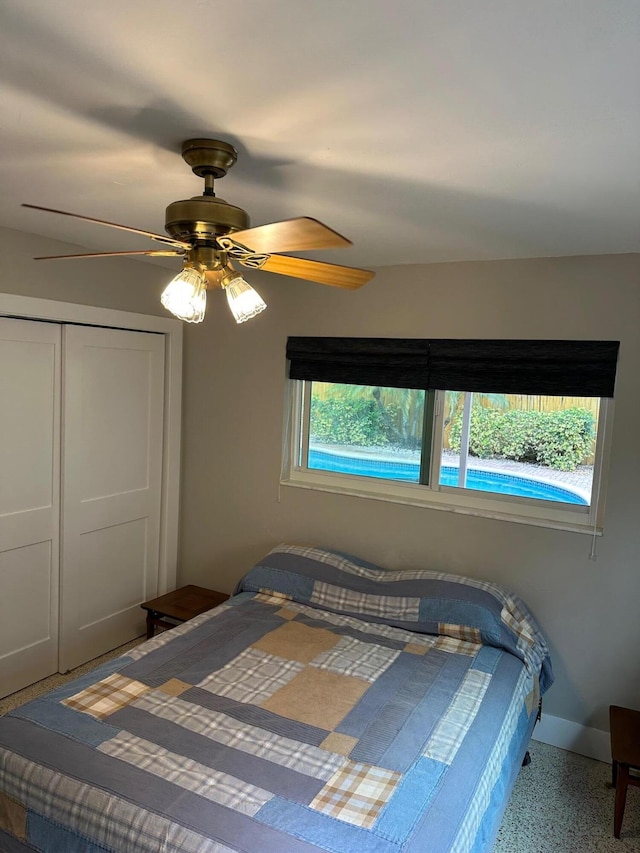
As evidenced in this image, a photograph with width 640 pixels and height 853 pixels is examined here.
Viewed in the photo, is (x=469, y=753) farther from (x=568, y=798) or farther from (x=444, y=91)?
(x=444, y=91)

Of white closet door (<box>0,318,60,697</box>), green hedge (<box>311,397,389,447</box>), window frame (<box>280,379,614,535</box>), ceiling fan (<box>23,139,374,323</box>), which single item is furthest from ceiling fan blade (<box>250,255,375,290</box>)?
white closet door (<box>0,318,60,697</box>)

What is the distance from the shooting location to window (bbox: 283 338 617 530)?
269 centimetres

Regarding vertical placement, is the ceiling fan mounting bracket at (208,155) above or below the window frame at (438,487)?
above

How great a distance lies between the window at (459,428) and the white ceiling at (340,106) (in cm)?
76

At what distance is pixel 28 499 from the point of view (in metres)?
2.94

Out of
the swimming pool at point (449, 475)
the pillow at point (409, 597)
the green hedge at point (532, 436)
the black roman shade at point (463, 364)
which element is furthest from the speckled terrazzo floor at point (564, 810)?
the black roman shade at point (463, 364)

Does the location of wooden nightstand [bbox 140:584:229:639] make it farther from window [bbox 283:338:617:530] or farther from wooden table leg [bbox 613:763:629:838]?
wooden table leg [bbox 613:763:629:838]

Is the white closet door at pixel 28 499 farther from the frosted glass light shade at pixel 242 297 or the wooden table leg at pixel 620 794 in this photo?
the wooden table leg at pixel 620 794

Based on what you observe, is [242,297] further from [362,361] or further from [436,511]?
[436,511]

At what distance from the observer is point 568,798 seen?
2.40m

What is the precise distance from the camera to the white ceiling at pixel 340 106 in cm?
97

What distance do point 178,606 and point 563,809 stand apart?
206cm

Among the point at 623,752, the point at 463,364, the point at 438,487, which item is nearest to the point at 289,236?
the point at 463,364

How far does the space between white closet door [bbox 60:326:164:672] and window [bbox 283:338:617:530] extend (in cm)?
89
